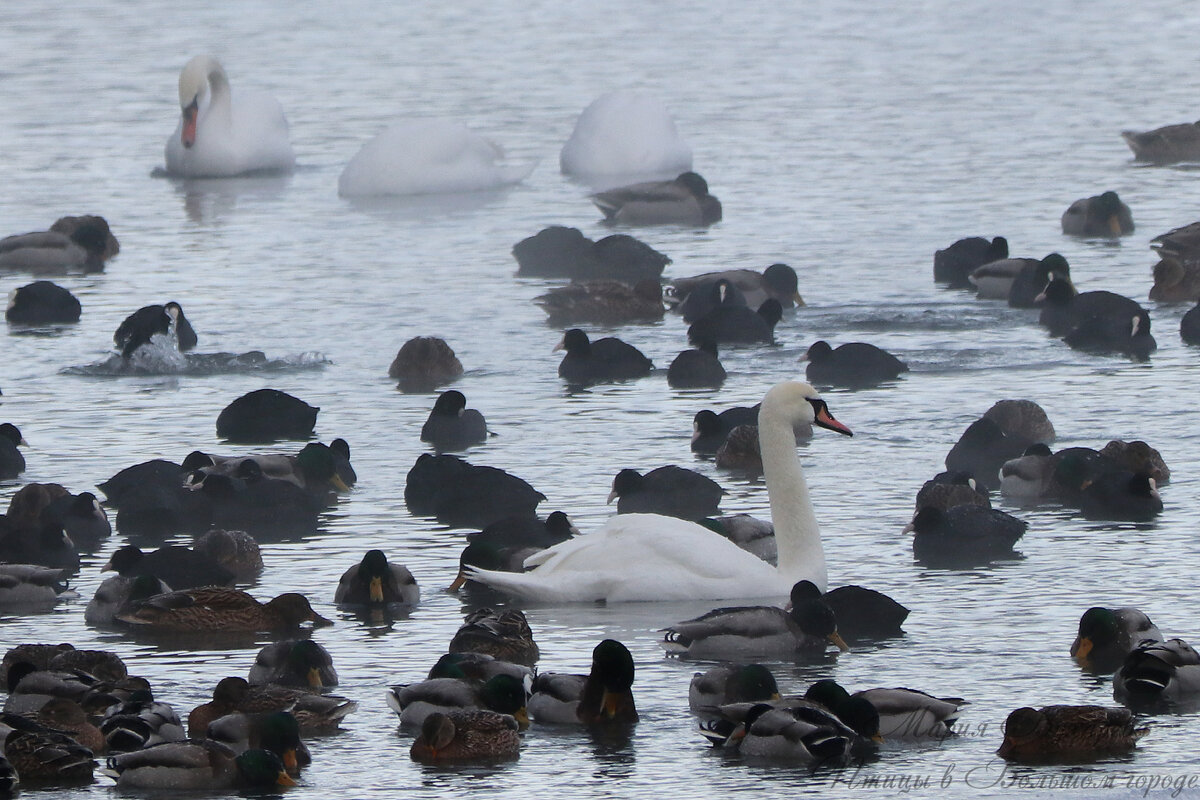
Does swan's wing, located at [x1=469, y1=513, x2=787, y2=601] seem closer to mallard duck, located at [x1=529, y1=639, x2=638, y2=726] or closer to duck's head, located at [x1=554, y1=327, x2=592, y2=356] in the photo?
mallard duck, located at [x1=529, y1=639, x2=638, y2=726]

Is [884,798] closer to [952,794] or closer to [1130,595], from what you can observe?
[952,794]

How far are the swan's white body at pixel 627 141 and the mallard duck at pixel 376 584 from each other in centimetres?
1973

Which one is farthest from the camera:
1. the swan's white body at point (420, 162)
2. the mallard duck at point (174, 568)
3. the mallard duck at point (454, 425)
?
the swan's white body at point (420, 162)

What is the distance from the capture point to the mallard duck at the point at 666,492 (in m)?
15.5

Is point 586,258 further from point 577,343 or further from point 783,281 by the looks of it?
point 577,343

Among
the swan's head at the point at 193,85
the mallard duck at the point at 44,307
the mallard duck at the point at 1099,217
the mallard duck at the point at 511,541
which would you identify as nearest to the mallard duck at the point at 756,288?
the mallard duck at the point at 1099,217

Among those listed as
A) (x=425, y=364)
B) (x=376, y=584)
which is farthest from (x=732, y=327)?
(x=376, y=584)

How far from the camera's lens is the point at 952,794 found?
10.0 m

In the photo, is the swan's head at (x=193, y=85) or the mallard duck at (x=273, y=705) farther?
the swan's head at (x=193, y=85)

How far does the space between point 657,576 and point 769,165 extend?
19985 mm

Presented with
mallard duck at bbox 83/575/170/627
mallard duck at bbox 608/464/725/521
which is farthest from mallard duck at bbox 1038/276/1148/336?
mallard duck at bbox 83/575/170/627

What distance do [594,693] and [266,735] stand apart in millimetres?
1495

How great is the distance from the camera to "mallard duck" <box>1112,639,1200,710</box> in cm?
1127

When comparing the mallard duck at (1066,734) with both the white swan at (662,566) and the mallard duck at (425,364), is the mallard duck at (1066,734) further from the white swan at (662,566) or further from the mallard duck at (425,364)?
the mallard duck at (425,364)
